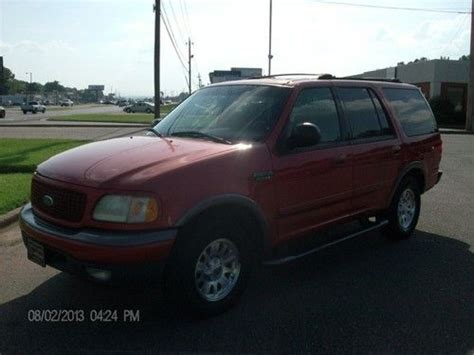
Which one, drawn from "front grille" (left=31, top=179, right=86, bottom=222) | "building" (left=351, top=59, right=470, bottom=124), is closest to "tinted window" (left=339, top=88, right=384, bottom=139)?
"front grille" (left=31, top=179, right=86, bottom=222)

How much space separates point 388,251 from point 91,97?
201453 mm

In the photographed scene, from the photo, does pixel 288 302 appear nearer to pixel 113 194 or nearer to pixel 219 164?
pixel 219 164

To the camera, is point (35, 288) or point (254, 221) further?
point (35, 288)

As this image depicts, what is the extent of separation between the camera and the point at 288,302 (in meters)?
4.67

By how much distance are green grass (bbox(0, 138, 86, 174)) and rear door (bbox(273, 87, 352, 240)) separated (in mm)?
7275

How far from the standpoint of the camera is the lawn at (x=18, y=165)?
7945 millimetres

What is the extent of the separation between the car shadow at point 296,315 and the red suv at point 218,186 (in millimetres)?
319

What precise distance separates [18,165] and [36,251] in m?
7.47

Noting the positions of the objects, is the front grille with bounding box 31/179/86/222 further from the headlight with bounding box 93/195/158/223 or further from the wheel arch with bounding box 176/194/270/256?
the wheel arch with bounding box 176/194/270/256

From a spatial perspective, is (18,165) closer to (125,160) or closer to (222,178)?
(125,160)

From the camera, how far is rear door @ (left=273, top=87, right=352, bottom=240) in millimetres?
4719

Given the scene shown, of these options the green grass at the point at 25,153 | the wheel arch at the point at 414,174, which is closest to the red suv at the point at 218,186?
the wheel arch at the point at 414,174

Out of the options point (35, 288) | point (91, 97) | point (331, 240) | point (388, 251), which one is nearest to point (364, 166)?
point (331, 240)

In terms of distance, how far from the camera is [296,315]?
14.4ft
